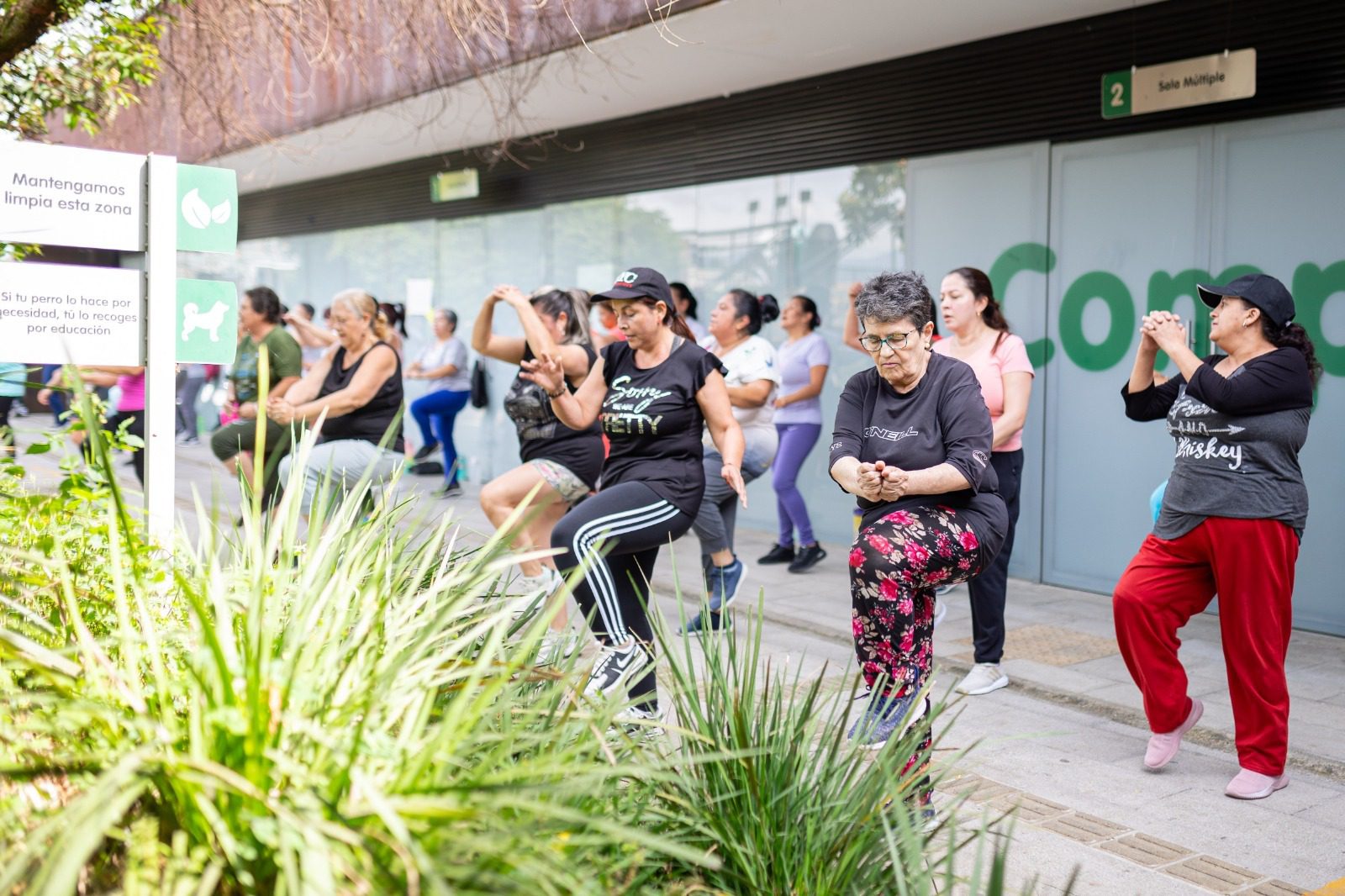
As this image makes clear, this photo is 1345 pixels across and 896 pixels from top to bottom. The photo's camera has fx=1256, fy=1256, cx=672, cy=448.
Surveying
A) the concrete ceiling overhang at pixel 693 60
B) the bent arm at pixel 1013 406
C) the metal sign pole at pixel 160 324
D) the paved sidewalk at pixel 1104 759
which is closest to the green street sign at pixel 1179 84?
the concrete ceiling overhang at pixel 693 60

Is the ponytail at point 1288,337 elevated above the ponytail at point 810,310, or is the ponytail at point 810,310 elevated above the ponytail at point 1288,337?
the ponytail at point 810,310

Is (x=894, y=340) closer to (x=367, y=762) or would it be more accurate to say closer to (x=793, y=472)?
(x=367, y=762)

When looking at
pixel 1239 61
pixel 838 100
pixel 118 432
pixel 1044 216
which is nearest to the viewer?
pixel 118 432

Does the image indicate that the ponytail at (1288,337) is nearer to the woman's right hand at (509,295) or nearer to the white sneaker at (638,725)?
the white sneaker at (638,725)

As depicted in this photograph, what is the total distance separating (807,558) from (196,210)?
5.21m

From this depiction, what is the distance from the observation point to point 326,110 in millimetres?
11211

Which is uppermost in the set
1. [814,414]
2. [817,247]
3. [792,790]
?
[817,247]

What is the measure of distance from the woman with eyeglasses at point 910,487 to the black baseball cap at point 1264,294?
1003 millimetres

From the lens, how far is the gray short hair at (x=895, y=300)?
13.7 feet

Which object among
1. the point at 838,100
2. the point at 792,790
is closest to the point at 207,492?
the point at 838,100

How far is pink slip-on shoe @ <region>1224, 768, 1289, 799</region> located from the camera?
4457 millimetres

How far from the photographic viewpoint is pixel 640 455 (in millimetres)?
5172

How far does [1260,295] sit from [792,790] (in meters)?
2.74

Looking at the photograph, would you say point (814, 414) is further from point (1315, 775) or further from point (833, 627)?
point (1315, 775)
